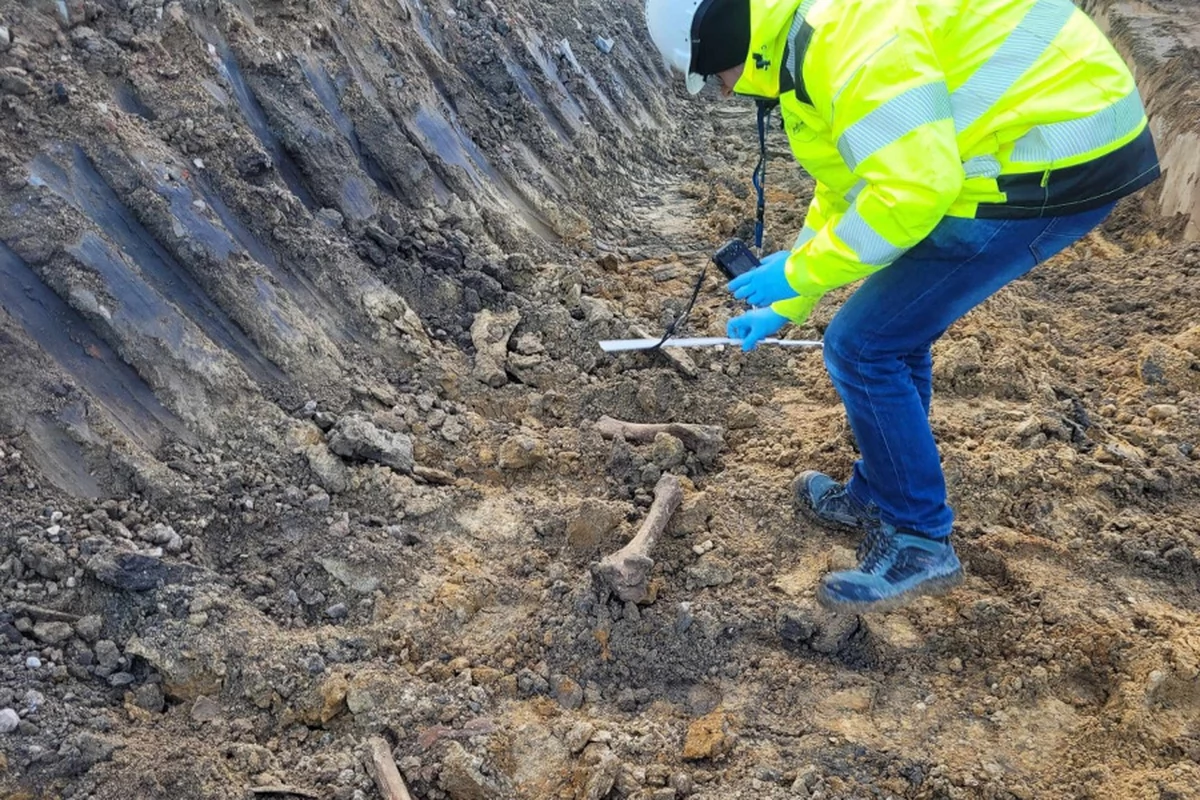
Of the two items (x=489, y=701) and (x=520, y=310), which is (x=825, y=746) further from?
(x=520, y=310)

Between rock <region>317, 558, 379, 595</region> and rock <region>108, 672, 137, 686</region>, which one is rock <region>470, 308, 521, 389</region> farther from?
rock <region>108, 672, 137, 686</region>

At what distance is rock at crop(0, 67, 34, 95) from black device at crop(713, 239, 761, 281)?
2857 millimetres

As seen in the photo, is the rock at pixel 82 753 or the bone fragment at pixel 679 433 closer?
the rock at pixel 82 753

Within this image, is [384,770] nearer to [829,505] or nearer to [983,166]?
[829,505]

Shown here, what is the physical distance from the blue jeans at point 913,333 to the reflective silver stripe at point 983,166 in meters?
0.13

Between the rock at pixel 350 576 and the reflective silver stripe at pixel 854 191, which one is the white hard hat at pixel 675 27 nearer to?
the reflective silver stripe at pixel 854 191

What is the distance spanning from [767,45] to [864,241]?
583 mm

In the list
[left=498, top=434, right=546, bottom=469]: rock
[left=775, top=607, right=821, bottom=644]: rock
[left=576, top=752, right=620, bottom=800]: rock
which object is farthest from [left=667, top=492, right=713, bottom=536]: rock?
[left=576, top=752, right=620, bottom=800]: rock

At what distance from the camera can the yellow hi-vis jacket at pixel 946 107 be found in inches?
84.0

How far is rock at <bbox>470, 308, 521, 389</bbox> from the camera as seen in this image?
4.28 metres

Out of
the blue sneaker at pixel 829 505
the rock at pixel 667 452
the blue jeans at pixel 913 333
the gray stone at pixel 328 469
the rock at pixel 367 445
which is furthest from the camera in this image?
the rock at pixel 667 452

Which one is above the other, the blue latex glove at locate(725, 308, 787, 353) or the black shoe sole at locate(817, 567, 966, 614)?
the blue latex glove at locate(725, 308, 787, 353)

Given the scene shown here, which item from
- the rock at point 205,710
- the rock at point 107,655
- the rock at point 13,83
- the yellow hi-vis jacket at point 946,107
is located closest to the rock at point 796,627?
the yellow hi-vis jacket at point 946,107

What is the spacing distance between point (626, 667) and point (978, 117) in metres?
1.90
